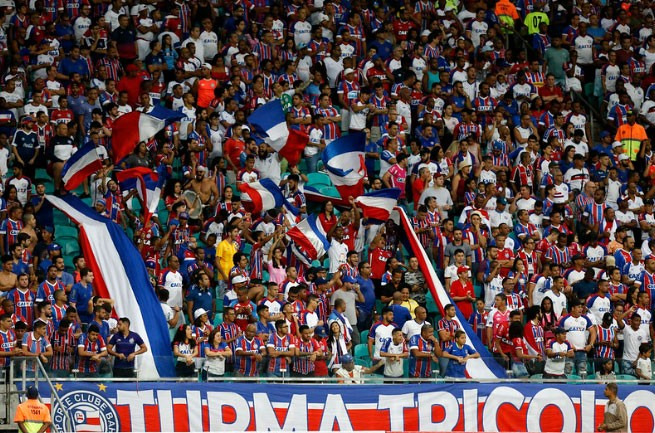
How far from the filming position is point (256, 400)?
63.9 ft

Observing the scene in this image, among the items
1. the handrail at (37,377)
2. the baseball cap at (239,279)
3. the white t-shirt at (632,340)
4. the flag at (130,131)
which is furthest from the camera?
the flag at (130,131)

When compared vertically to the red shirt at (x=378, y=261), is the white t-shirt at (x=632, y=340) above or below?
below

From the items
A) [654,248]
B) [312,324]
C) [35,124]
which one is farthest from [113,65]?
[654,248]

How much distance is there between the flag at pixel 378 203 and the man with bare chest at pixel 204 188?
7.32 feet

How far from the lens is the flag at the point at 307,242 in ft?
73.3

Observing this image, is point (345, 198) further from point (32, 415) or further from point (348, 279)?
point (32, 415)

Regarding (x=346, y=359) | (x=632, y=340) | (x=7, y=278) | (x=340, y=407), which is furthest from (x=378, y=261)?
(x=7, y=278)

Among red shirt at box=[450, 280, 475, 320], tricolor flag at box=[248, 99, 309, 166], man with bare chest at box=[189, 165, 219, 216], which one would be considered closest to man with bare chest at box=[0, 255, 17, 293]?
man with bare chest at box=[189, 165, 219, 216]

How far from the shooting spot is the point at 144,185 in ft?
73.5

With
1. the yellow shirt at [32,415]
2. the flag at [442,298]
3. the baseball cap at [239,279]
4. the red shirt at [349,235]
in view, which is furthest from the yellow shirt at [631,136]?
the yellow shirt at [32,415]

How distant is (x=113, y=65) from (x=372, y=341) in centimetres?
756

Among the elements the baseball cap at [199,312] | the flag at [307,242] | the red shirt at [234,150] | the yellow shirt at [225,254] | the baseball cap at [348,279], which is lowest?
the baseball cap at [199,312]

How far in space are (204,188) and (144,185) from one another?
991mm

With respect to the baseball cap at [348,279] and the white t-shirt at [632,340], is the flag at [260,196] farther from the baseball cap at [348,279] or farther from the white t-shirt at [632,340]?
the white t-shirt at [632,340]
